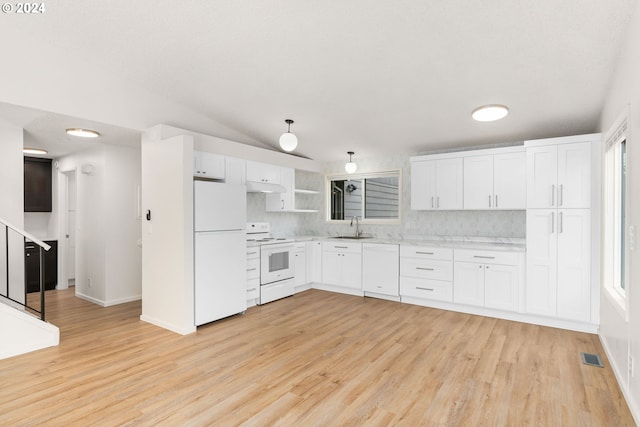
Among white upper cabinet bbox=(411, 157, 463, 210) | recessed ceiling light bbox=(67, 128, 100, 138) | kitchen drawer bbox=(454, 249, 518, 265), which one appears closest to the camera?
recessed ceiling light bbox=(67, 128, 100, 138)

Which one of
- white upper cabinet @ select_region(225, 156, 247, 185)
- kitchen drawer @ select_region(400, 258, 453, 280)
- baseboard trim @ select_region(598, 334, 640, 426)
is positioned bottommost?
baseboard trim @ select_region(598, 334, 640, 426)

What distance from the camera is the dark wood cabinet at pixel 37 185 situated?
18.4 feet

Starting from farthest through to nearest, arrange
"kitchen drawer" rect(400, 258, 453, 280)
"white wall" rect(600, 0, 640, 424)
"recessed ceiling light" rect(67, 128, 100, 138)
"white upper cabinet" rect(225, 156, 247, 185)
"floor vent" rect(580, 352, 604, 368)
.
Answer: "white upper cabinet" rect(225, 156, 247, 185) < "kitchen drawer" rect(400, 258, 453, 280) < "recessed ceiling light" rect(67, 128, 100, 138) < "floor vent" rect(580, 352, 604, 368) < "white wall" rect(600, 0, 640, 424)

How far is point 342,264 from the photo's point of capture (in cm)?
543

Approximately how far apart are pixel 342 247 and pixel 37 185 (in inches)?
209

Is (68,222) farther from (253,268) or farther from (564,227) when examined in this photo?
(564,227)

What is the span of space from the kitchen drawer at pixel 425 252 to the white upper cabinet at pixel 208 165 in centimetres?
278

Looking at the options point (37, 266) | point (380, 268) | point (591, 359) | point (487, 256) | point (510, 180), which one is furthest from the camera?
point (37, 266)

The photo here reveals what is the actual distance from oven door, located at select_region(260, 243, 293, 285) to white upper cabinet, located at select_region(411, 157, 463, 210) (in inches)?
81.7

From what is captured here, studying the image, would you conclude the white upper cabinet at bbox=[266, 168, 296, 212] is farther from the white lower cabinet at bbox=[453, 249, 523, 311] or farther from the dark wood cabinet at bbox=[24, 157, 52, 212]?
the dark wood cabinet at bbox=[24, 157, 52, 212]

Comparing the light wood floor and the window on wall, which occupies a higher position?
the window on wall

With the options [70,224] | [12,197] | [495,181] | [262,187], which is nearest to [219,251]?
[262,187]

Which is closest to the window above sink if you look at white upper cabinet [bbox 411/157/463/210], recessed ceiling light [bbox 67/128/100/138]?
white upper cabinet [bbox 411/157/463/210]

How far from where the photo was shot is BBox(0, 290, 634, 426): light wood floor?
2.16 metres
